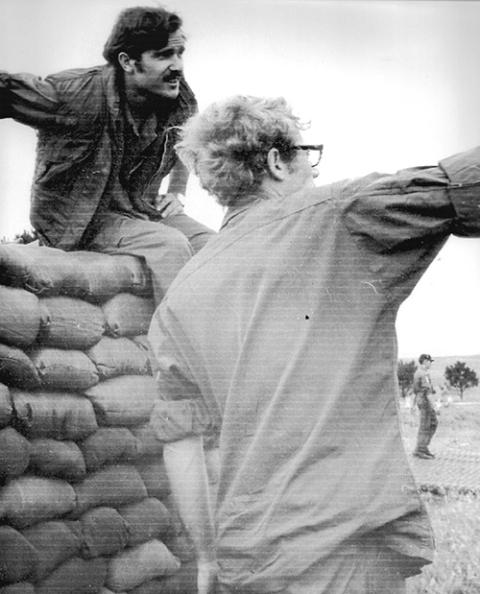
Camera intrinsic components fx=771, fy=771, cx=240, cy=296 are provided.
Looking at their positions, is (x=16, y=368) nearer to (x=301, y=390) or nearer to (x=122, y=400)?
(x=122, y=400)

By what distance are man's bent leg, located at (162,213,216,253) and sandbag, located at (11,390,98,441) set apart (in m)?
0.37

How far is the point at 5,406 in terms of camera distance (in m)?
1.42

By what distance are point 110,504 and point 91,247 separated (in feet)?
1.67

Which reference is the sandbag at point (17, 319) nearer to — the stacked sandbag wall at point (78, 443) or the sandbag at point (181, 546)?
the stacked sandbag wall at point (78, 443)

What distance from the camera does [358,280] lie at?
1.25 metres

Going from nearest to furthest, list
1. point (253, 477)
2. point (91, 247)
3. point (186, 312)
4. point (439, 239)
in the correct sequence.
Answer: point (439, 239) < point (253, 477) < point (186, 312) < point (91, 247)

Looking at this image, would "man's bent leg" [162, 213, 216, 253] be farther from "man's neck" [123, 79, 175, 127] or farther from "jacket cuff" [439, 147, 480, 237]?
"jacket cuff" [439, 147, 480, 237]

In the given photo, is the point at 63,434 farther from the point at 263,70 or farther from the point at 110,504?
the point at 263,70

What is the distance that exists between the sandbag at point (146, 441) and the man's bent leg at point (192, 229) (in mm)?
357

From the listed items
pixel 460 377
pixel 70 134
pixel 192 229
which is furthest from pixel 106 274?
pixel 460 377

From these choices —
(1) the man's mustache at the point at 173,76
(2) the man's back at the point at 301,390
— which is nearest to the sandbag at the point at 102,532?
(2) the man's back at the point at 301,390

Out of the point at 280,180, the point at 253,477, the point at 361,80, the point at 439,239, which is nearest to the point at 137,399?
the point at 253,477

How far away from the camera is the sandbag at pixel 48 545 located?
1426mm

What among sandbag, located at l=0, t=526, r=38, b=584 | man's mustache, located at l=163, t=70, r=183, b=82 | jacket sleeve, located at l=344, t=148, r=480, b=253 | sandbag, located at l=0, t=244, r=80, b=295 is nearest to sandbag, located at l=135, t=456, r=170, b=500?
sandbag, located at l=0, t=526, r=38, b=584
